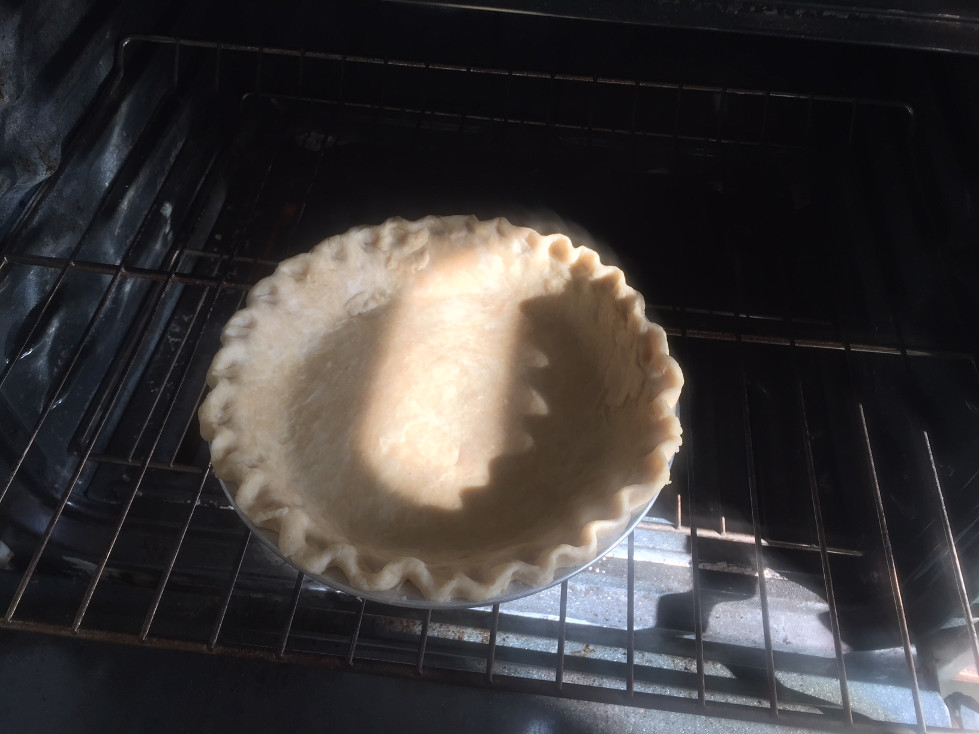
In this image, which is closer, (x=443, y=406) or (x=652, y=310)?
(x=443, y=406)

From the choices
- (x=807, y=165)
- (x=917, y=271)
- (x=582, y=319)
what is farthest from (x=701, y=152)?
(x=582, y=319)

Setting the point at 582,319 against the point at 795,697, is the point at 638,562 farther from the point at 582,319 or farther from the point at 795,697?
the point at 582,319

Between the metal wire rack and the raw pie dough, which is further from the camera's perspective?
the metal wire rack

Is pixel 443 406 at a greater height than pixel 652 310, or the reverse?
Answer: pixel 443 406

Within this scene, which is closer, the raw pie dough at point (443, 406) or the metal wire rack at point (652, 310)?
the raw pie dough at point (443, 406)
